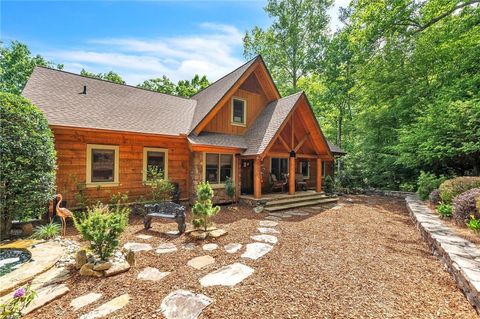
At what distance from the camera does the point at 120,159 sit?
Answer: 314 inches

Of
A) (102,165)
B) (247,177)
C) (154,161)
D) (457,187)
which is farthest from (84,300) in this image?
(457,187)

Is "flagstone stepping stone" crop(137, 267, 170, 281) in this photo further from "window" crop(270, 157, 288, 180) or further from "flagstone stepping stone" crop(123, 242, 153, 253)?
"window" crop(270, 157, 288, 180)

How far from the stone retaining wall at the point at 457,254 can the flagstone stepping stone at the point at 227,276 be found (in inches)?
122

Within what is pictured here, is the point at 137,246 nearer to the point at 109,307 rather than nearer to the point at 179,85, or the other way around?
the point at 109,307

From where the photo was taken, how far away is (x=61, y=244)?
4.71m

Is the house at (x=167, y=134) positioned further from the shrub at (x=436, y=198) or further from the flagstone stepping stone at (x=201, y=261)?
the flagstone stepping stone at (x=201, y=261)

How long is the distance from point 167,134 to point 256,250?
19.1 feet

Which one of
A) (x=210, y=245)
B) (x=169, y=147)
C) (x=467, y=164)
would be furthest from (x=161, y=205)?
(x=467, y=164)

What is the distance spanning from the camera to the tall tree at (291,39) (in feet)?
68.0

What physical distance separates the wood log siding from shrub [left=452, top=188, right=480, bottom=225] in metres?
8.98

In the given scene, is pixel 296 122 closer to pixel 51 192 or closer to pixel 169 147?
pixel 169 147

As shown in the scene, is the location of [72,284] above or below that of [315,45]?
below

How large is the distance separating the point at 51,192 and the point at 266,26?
77.3ft

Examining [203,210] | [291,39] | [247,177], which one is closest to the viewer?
[203,210]
